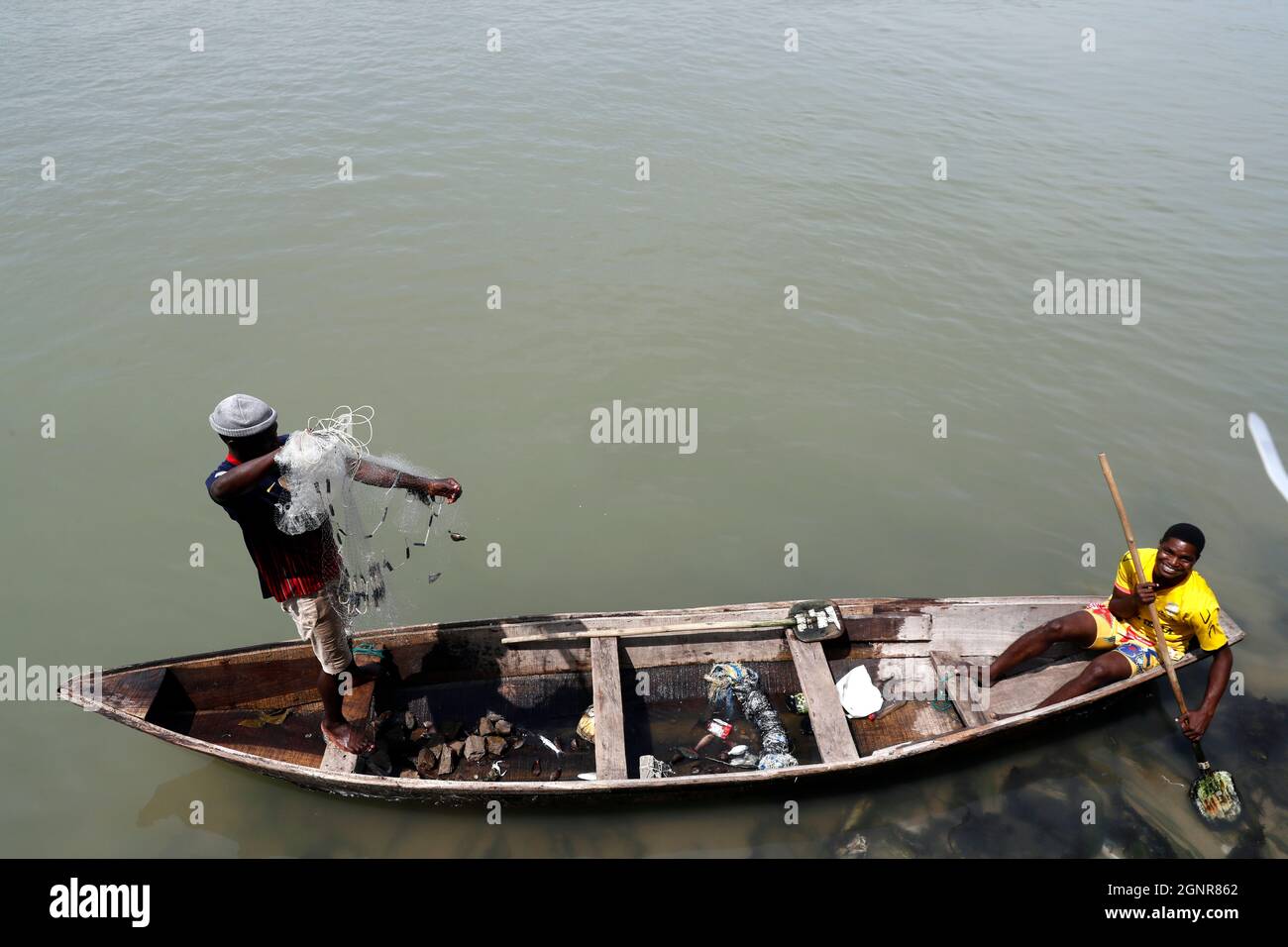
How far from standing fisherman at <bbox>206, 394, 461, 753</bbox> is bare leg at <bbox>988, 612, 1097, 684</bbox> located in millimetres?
4203

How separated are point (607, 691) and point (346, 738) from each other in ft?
5.63

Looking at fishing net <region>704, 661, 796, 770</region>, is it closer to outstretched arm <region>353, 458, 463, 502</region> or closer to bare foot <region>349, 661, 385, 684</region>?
bare foot <region>349, 661, 385, 684</region>

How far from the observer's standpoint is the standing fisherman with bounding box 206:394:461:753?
4.29m

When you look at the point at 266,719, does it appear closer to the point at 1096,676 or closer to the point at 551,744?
the point at 551,744

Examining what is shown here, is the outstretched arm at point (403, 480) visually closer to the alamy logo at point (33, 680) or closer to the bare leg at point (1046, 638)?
the alamy logo at point (33, 680)

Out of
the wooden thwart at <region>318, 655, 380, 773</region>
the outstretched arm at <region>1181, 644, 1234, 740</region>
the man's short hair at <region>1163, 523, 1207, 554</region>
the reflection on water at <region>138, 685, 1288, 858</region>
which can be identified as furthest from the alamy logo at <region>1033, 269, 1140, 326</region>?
the wooden thwart at <region>318, 655, 380, 773</region>

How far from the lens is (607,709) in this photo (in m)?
5.76

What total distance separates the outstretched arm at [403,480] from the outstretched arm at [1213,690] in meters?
4.99

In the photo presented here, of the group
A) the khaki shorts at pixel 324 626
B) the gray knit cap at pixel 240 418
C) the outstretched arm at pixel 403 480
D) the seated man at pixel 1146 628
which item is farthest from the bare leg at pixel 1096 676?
the gray knit cap at pixel 240 418

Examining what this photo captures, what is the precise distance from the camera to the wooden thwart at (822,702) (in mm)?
5590

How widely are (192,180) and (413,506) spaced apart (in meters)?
10.2

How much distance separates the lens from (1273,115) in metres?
16.0

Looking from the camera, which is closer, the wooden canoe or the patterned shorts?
the wooden canoe
